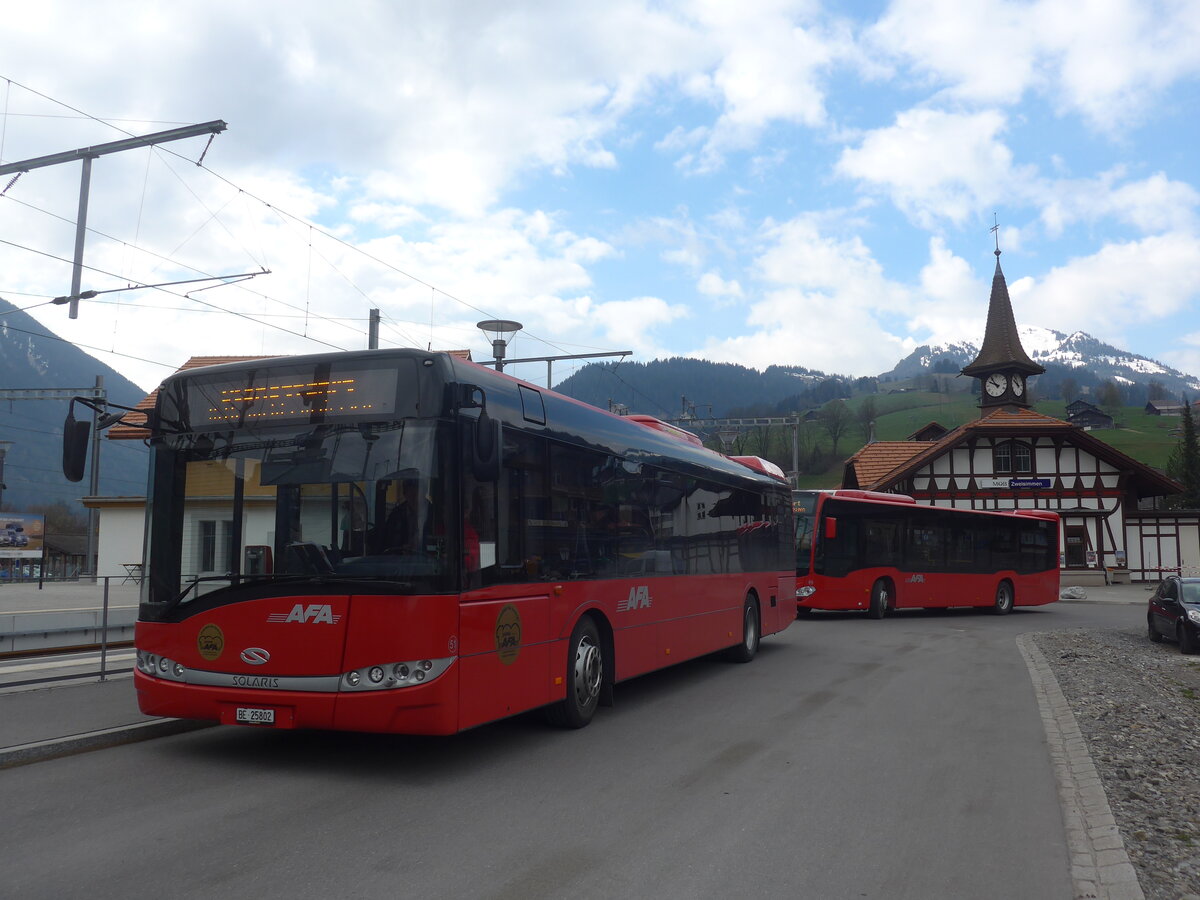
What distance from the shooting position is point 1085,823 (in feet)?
19.9

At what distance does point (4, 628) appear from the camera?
1519 centimetres

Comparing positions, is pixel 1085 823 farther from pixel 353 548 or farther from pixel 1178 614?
pixel 1178 614

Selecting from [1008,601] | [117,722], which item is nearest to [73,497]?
[1008,601]

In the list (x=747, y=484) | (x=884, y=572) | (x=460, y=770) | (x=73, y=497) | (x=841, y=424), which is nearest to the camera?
(x=460, y=770)

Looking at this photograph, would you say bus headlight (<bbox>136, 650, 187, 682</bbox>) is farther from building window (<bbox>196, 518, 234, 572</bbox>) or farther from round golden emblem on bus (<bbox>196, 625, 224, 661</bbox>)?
building window (<bbox>196, 518, 234, 572</bbox>)

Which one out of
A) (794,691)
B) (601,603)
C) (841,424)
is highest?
(841,424)

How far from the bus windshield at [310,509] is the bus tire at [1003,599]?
1022 inches

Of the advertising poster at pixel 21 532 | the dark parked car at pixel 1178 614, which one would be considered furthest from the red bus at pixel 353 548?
the advertising poster at pixel 21 532

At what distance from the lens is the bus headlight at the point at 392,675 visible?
21.9ft

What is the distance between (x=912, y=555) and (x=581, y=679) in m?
18.9

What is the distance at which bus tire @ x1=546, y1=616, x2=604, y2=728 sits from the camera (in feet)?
28.6

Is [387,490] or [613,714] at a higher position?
[387,490]

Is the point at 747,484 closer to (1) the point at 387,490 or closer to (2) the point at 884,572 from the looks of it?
(1) the point at 387,490

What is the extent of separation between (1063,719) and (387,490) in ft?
23.0
